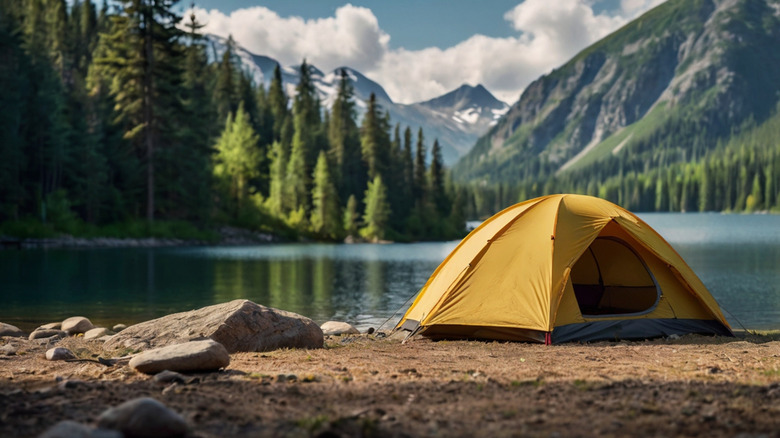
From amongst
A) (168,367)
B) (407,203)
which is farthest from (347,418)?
(407,203)

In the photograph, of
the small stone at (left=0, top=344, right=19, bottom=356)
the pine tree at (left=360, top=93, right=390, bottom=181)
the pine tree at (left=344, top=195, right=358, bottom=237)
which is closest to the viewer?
the small stone at (left=0, top=344, right=19, bottom=356)

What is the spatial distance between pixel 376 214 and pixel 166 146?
95.9 ft

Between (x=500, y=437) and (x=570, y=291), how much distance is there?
325 inches

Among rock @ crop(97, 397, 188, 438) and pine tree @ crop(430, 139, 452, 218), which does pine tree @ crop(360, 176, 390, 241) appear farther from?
rock @ crop(97, 397, 188, 438)

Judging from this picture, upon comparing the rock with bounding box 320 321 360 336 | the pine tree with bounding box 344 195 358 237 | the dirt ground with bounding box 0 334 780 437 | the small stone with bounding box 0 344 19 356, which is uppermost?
the pine tree with bounding box 344 195 358 237

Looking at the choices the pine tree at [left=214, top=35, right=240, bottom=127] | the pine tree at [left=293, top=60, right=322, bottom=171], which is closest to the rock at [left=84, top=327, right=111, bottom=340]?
the pine tree at [left=293, top=60, right=322, bottom=171]

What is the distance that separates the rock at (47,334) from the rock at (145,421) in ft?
32.8

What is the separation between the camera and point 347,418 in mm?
6277

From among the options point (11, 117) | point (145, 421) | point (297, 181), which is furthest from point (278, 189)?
point (145, 421)

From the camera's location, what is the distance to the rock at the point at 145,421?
552cm

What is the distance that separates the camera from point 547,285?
13.2 m

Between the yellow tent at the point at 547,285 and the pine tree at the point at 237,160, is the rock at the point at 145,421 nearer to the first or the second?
the yellow tent at the point at 547,285

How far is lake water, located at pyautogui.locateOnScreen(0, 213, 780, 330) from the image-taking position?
68.1 feet

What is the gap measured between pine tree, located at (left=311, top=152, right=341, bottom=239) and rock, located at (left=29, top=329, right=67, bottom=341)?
66.2 m
